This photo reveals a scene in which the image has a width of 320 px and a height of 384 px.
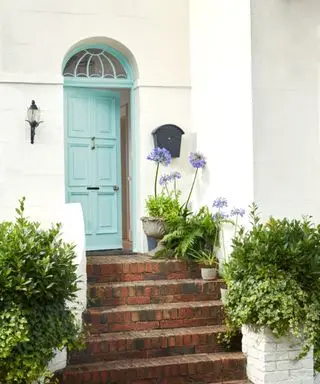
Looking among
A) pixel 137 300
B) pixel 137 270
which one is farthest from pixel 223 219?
pixel 137 300

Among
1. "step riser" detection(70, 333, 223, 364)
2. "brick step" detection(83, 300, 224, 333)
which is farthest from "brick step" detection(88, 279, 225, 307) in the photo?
"step riser" detection(70, 333, 223, 364)

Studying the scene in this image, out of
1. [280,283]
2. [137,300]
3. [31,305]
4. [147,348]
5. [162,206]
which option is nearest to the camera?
[31,305]

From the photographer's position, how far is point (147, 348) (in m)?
5.95

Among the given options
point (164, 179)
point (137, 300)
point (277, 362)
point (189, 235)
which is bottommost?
point (277, 362)

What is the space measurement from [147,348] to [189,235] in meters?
1.72

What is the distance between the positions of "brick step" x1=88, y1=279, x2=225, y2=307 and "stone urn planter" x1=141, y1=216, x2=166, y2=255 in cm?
84

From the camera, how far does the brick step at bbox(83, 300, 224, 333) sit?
20.2ft

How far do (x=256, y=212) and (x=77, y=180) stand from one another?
277 cm

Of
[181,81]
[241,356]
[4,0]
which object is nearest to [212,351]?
[241,356]

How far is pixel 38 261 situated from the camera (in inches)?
192

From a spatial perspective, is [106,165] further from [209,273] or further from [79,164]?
[209,273]

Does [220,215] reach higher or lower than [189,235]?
higher

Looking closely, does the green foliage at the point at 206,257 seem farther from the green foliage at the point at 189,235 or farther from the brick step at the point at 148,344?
the brick step at the point at 148,344

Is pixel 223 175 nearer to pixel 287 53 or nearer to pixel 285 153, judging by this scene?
pixel 285 153
